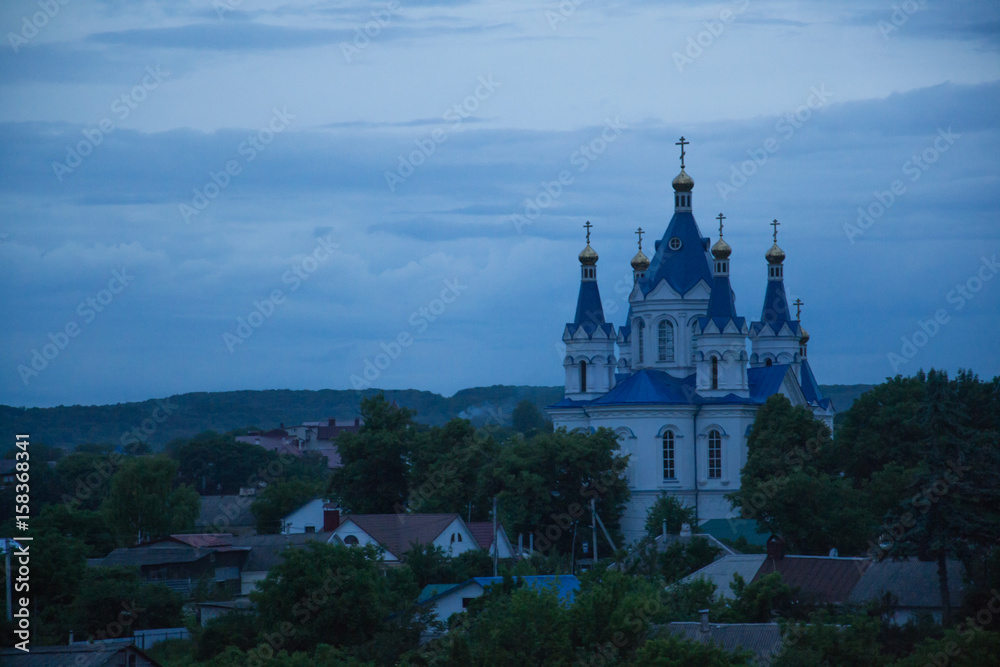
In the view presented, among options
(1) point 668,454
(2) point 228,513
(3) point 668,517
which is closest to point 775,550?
(3) point 668,517

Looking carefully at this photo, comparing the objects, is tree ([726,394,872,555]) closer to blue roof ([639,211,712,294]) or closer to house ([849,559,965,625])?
house ([849,559,965,625])

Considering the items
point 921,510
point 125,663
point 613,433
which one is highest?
point 613,433

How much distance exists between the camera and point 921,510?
118 feet

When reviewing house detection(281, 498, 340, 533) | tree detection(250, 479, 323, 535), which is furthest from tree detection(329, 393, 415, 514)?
tree detection(250, 479, 323, 535)

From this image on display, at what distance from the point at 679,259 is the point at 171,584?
26643 millimetres

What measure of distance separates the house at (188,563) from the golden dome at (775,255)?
3124cm

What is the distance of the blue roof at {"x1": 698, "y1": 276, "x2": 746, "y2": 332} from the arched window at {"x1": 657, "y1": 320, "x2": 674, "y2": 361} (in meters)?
2.28

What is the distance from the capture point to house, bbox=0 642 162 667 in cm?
2919

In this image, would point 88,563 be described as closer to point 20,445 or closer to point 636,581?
point 20,445

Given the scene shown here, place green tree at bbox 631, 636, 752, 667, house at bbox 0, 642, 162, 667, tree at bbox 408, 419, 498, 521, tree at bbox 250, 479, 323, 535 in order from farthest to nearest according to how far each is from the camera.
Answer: tree at bbox 250, 479, 323, 535
tree at bbox 408, 419, 498, 521
house at bbox 0, 642, 162, 667
green tree at bbox 631, 636, 752, 667

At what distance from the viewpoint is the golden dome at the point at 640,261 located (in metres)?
67.6

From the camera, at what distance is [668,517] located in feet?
180

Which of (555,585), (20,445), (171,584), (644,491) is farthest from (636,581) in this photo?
(644,491)

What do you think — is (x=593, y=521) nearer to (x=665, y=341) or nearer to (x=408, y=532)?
(x=408, y=532)
